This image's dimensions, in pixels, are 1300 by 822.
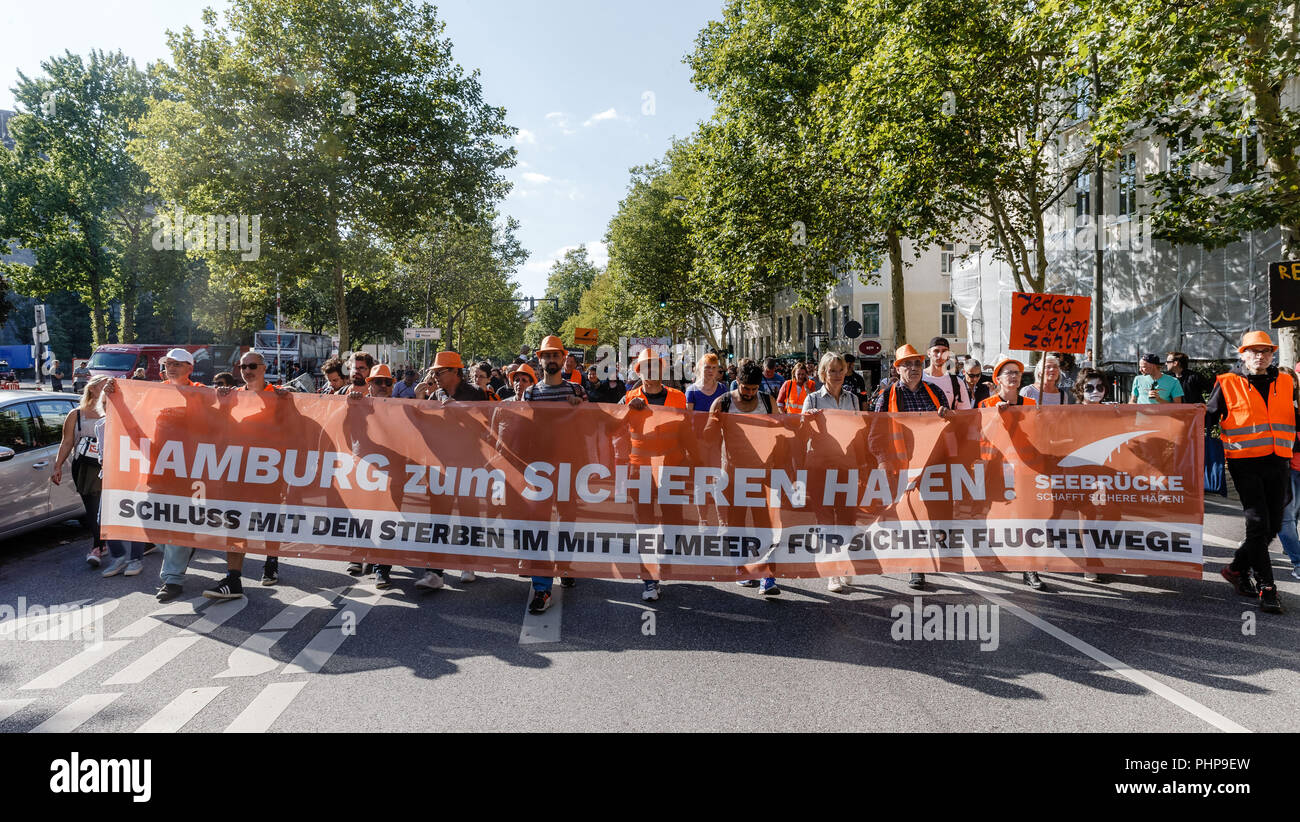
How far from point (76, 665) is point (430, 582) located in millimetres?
2414

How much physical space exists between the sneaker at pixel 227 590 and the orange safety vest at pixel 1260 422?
7.48 metres

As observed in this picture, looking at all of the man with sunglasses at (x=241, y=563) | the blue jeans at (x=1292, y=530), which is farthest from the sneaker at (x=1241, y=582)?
the man with sunglasses at (x=241, y=563)

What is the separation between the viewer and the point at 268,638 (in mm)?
5605

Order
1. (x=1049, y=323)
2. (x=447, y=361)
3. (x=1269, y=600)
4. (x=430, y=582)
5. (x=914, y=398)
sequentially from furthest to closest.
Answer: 1. (x=1049, y=323)
2. (x=447, y=361)
3. (x=914, y=398)
4. (x=430, y=582)
5. (x=1269, y=600)

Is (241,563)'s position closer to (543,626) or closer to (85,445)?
(85,445)

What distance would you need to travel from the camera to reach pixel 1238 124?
1308 centimetres

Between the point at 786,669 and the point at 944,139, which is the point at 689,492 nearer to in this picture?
the point at 786,669

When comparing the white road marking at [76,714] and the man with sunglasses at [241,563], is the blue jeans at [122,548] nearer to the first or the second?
the man with sunglasses at [241,563]

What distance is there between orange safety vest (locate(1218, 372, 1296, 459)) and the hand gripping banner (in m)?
0.24

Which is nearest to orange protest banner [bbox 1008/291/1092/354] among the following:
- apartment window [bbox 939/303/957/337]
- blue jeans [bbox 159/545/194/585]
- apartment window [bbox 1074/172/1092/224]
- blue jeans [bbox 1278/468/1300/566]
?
blue jeans [bbox 1278/468/1300/566]

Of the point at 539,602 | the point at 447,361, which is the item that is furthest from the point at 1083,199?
the point at 539,602

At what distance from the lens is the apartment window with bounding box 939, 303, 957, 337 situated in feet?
163

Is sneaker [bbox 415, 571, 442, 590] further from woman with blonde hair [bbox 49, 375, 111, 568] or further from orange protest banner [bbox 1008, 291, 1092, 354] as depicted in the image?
orange protest banner [bbox 1008, 291, 1092, 354]
